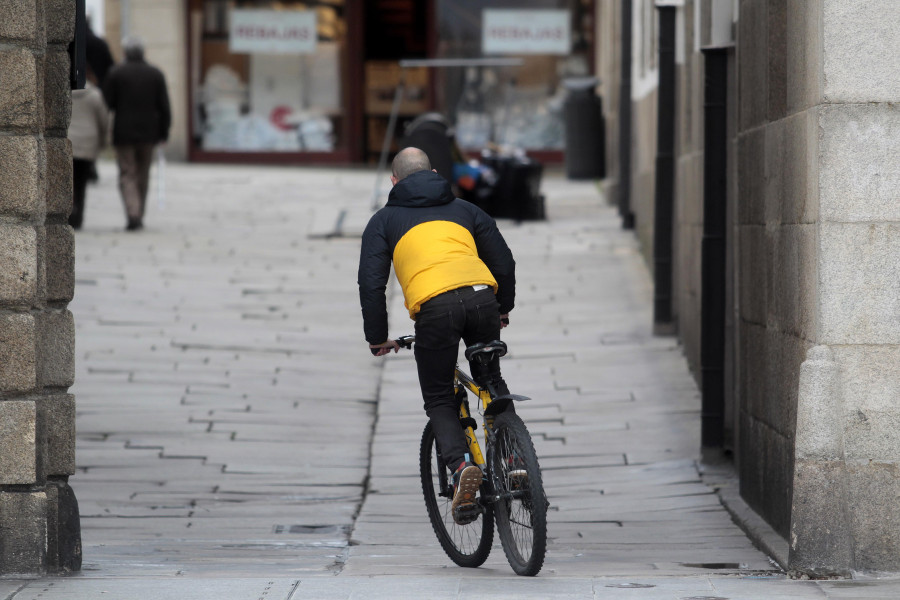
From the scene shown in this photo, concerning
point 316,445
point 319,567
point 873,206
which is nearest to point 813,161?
point 873,206

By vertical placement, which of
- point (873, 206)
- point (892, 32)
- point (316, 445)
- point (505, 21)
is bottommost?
point (316, 445)

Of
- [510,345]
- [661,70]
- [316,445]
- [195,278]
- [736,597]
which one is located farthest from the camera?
[195,278]

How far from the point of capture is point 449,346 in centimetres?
608

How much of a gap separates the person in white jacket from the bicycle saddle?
1057 centimetres

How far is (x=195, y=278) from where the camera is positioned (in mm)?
14148

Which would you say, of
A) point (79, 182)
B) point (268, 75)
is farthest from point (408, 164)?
point (268, 75)

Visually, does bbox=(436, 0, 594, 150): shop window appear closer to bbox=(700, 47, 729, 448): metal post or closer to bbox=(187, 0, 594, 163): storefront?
bbox=(187, 0, 594, 163): storefront

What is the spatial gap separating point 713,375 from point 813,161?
3.09 meters

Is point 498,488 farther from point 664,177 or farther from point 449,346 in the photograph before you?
point 664,177

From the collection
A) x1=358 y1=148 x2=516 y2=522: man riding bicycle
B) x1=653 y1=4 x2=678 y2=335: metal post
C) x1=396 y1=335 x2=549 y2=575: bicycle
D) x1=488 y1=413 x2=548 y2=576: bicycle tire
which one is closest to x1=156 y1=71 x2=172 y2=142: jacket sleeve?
x1=653 y1=4 x2=678 y2=335: metal post

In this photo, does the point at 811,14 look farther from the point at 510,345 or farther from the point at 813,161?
the point at 510,345

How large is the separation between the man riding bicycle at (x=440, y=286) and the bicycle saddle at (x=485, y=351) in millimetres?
64

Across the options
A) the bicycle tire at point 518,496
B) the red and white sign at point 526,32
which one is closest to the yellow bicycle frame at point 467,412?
the bicycle tire at point 518,496

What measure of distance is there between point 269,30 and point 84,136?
912cm
